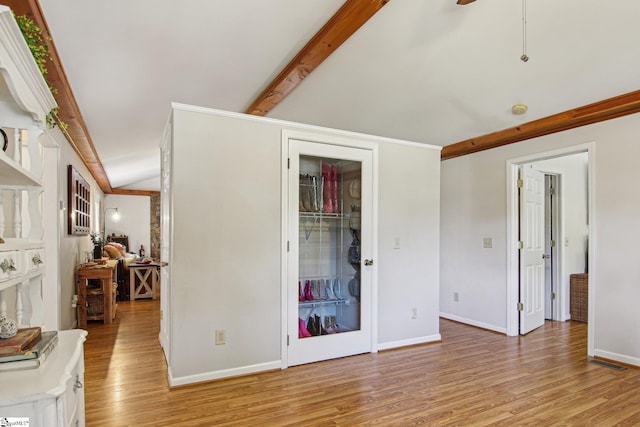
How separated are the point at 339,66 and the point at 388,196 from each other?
4.57 feet

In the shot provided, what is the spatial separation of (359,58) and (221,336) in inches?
100

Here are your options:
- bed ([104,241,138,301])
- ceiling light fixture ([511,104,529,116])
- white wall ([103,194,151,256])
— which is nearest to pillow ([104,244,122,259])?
bed ([104,241,138,301])

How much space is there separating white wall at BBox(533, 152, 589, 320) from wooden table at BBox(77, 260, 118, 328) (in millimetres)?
5990

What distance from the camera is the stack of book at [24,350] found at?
48.0 inches

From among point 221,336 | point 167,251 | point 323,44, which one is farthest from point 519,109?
point 167,251

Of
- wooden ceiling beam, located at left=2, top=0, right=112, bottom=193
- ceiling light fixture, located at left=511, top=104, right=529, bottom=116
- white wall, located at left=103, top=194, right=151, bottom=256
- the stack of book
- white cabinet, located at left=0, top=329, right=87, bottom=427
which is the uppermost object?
ceiling light fixture, located at left=511, top=104, right=529, bottom=116

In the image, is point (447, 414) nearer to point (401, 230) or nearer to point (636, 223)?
point (401, 230)

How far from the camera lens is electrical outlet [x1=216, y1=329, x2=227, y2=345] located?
2871mm

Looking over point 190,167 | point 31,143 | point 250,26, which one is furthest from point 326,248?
point 31,143

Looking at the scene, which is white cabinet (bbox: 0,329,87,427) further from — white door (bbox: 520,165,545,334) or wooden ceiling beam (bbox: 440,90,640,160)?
white door (bbox: 520,165,545,334)

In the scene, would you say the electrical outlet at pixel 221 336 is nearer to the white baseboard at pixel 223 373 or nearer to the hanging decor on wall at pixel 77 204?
Result: the white baseboard at pixel 223 373

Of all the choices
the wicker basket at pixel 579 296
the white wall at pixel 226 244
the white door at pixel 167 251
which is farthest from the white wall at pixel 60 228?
the wicker basket at pixel 579 296

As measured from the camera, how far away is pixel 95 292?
471cm

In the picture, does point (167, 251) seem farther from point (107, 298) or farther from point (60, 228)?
point (107, 298)
